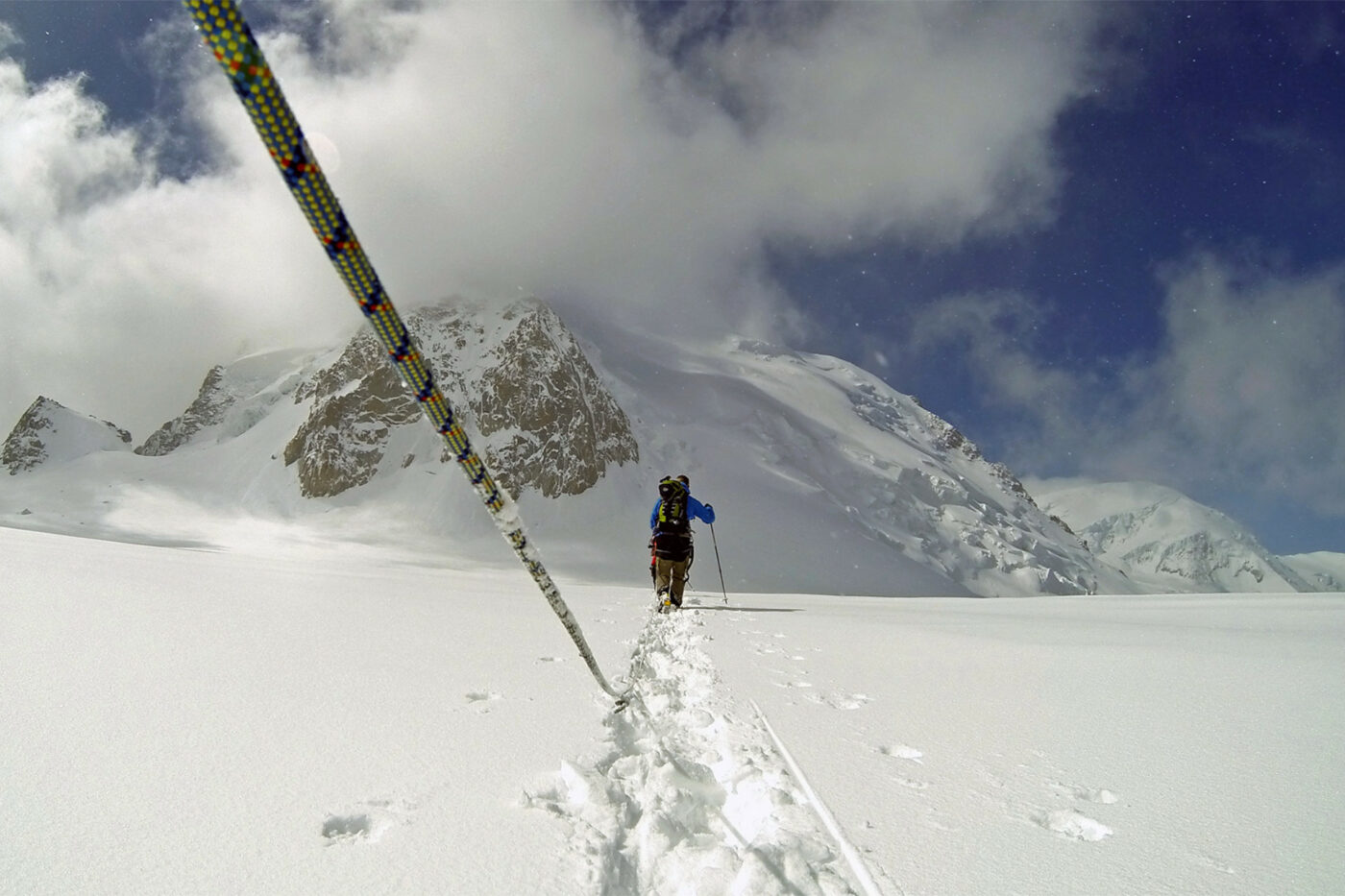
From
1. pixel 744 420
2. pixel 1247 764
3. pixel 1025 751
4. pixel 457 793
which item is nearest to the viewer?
pixel 457 793

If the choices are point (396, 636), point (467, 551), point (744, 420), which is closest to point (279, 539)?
point (467, 551)

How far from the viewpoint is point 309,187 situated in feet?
5.15

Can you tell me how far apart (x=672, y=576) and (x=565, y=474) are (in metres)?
65.5

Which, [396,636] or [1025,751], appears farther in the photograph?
[396,636]

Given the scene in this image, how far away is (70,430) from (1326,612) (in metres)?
153

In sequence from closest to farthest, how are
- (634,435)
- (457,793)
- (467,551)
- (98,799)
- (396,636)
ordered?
(98,799), (457,793), (396,636), (467,551), (634,435)

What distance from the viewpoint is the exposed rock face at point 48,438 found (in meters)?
100

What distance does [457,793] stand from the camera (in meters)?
2.15

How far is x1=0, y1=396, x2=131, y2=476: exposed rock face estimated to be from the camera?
100 m

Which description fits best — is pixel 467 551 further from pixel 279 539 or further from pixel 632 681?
pixel 632 681

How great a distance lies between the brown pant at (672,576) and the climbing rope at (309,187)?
8.34m

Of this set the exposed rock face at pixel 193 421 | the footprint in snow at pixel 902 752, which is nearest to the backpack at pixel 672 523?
the footprint in snow at pixel 902 752

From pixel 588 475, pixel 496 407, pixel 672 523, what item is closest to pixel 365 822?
pixel 672 523

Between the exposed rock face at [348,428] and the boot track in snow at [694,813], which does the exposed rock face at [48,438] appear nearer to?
the exposed rock face at [348,428]
